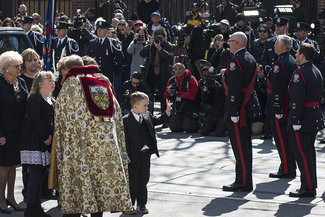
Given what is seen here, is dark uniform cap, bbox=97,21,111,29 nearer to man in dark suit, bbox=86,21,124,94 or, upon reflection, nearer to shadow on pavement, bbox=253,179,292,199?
man in dark suit, bbox=86,21,124,94

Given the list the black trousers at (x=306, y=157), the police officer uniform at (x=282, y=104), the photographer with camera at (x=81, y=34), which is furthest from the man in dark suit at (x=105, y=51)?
the black trousers at (x=306, y=157)

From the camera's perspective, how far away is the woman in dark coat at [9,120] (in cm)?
601

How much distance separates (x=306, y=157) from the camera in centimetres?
666

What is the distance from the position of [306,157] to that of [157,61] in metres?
6.06

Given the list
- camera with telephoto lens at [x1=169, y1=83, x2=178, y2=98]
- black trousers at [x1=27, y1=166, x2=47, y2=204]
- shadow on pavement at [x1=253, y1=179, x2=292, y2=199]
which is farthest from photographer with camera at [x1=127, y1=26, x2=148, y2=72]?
black trousers at [x1=27, y1=166, x2=47, y2=204]

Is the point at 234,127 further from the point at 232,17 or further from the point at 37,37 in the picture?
the point at 232,17

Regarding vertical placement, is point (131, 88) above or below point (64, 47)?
below

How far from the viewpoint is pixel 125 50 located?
1351 cm

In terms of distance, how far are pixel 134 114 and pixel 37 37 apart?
6696 millimetres

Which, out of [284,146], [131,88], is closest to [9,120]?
[284,146]

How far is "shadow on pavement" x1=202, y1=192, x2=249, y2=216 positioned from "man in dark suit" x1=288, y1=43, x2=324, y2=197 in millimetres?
676

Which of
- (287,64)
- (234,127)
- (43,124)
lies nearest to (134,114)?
(43,124)

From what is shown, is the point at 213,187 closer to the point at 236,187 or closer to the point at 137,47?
the point at 236,187

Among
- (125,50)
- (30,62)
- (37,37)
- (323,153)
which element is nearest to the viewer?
(30,62)
